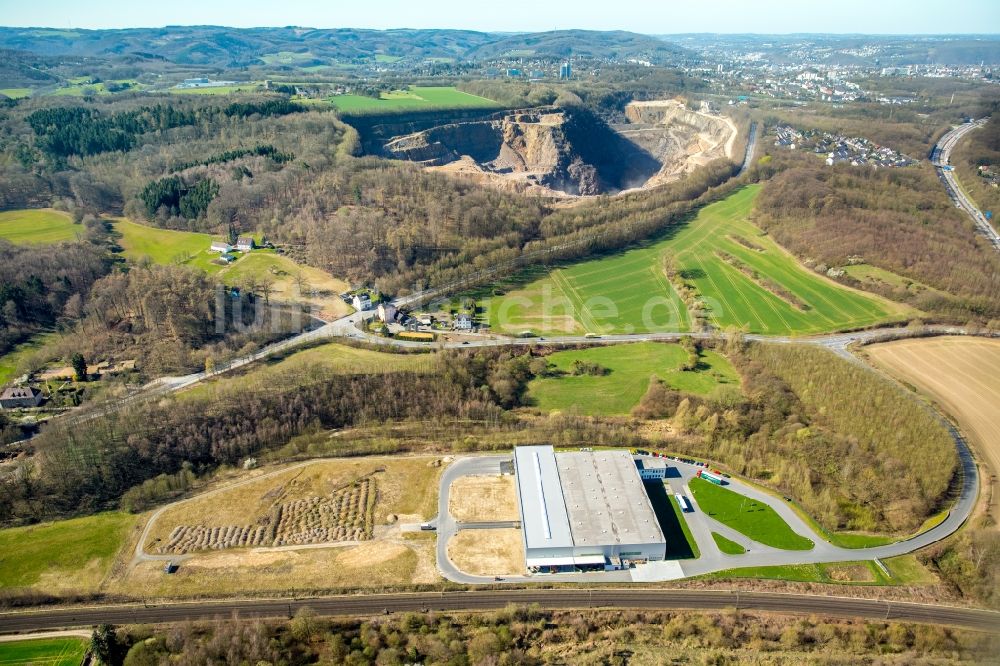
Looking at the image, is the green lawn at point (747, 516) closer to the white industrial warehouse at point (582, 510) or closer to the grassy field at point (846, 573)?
the grassy field at point (846, 573)

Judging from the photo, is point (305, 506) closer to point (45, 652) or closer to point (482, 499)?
point (482, 499)

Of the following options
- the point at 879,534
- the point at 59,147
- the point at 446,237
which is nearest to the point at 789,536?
the point at 879,534

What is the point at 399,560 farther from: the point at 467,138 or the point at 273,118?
the point at 467,138

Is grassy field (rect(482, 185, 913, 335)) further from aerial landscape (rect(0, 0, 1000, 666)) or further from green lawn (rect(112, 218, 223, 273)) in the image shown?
green lawn (rect(112, 218, 223, 273))

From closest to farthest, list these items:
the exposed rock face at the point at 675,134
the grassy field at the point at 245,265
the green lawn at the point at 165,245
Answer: the grassy field at the point at 245,265
the green lawn at the point at 165,245
the exposed rock face at the point at 675,134

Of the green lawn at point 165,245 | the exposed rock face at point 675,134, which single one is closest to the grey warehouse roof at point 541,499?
the green lawn at point 165,245

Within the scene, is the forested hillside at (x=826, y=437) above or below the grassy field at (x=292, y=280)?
below

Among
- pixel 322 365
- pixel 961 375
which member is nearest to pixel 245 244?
pixel 322 365
